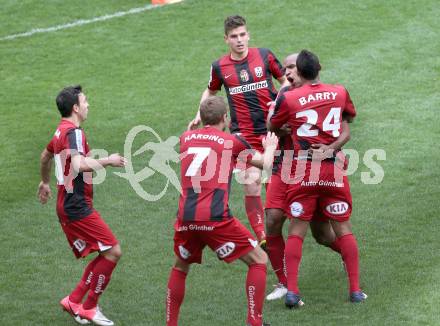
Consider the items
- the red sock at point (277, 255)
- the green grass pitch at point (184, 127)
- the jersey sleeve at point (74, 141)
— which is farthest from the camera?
the red sock at point (277, 255)

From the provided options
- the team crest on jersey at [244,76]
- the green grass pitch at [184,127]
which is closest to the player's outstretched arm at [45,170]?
the green grass pitch at [184,127]

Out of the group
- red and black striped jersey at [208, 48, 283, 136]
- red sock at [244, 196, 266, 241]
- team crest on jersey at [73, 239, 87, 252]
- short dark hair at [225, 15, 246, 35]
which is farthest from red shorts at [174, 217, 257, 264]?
short dark hair at [225, 15, 246, 35]

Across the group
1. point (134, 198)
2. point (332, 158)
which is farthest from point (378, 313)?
point (134, 198)

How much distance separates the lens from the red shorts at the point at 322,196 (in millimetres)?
9820

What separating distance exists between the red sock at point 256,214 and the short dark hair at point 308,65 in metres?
2.17

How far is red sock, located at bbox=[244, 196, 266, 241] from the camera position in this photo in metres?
11.5

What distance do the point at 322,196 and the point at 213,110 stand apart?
1.51m

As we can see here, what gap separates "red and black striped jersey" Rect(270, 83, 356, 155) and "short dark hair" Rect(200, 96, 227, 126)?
2.74 ft

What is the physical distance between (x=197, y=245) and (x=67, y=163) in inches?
60.0

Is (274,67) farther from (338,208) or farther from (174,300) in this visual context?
(174,300)

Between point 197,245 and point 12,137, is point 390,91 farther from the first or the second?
point 197,245

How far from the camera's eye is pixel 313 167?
980cm

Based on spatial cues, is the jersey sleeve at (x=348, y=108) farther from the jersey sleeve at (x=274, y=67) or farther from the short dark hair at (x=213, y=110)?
the jersey sleeve at (x=274, y=67)

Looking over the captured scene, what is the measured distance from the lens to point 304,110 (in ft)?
32.0
